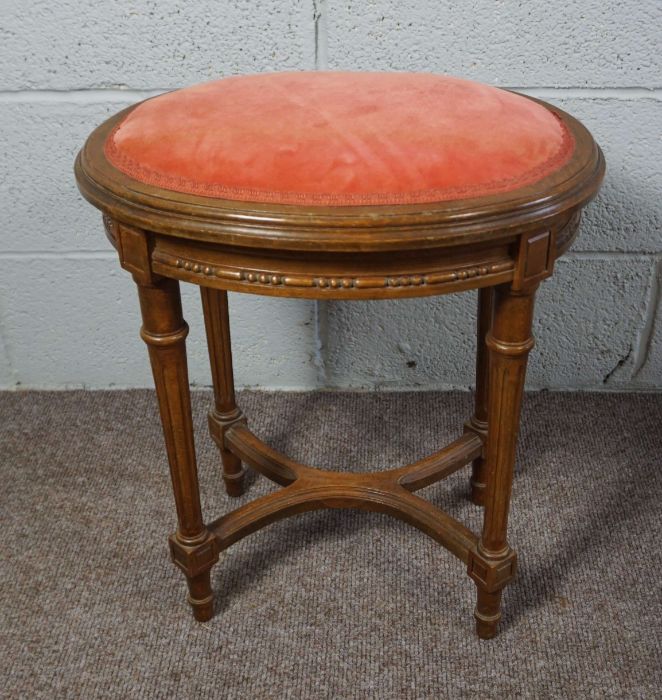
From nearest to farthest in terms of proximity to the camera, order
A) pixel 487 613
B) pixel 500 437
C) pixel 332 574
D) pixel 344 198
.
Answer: pixel 344 198 → pixel 500 437 → pixel 487 613 → pixel 332 574

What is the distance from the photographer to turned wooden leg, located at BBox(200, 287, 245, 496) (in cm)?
127

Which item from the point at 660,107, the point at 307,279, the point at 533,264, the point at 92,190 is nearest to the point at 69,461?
the point at 92,190

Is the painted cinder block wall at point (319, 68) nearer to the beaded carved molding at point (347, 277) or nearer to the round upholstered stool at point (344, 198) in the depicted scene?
the round upholstered stool at point (344, 198)

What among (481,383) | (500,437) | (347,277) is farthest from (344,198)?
(481,383)

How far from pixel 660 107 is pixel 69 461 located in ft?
3.83

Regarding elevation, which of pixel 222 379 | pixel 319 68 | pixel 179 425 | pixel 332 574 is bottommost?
pixel 332 574

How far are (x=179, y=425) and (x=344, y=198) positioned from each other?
38 cm

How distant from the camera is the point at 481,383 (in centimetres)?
130

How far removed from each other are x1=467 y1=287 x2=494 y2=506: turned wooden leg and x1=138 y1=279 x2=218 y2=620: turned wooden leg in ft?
1.46

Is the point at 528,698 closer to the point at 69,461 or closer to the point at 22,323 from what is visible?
the point at 69,461

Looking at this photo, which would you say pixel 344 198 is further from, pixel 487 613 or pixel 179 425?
pixel 487 613

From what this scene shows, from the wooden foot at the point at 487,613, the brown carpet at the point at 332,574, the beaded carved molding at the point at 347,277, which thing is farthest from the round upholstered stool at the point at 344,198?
the brown carpet at the point at 332,574

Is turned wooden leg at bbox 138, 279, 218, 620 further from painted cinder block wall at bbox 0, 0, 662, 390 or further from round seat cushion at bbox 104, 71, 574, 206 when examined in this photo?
painted cinder block wall at bbox 0, 0, 662, 390

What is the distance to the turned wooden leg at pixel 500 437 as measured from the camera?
0.91 m
